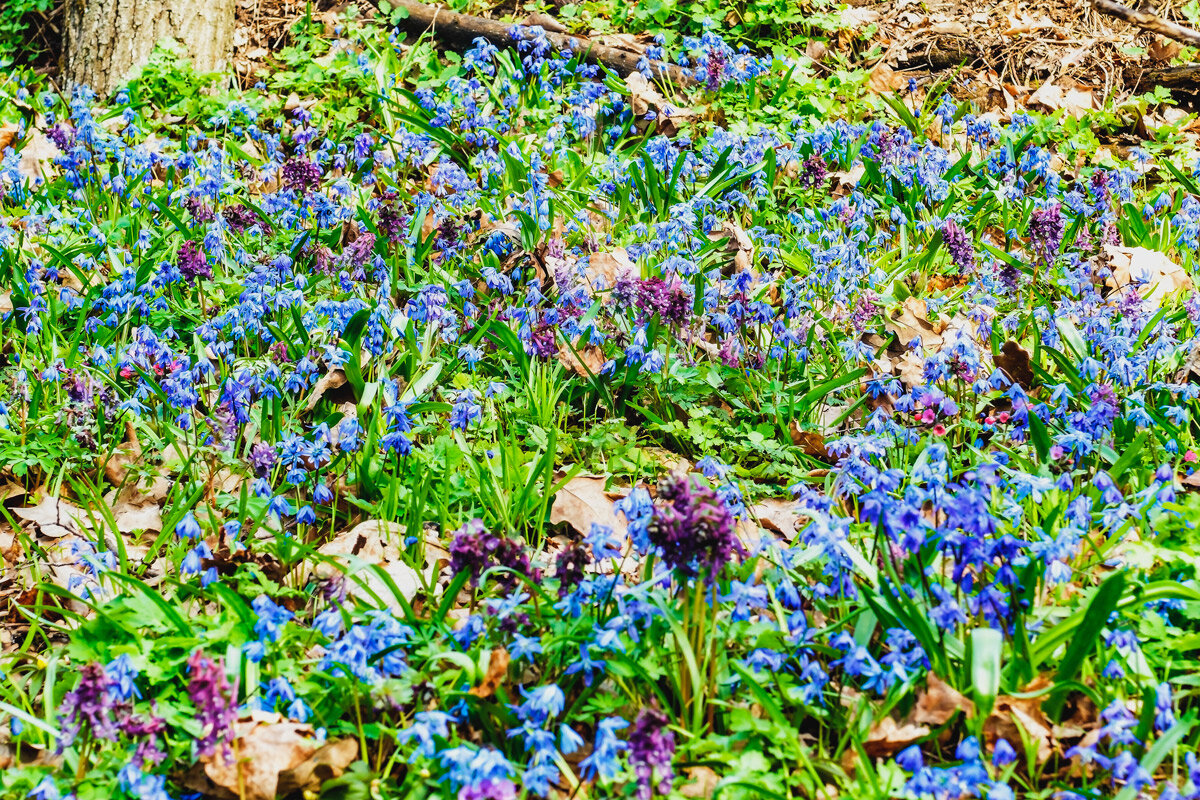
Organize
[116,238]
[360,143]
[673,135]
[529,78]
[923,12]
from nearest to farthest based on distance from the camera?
[116,238]
[360,143]
[673,135]
[529,78]
[923,12]

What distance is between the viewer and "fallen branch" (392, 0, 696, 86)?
6238mm

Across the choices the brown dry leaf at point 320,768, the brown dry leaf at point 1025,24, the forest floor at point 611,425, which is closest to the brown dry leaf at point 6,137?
the forest floor at point 611,425

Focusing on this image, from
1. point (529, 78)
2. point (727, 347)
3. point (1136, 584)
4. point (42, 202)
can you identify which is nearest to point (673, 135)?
point (529, 78)

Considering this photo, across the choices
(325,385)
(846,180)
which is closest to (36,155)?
(325,385)

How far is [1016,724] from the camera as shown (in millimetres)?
2016

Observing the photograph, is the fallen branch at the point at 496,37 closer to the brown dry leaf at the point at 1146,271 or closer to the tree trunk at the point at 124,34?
the tree trunk at the point at 124,34

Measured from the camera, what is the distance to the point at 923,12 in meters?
6.91

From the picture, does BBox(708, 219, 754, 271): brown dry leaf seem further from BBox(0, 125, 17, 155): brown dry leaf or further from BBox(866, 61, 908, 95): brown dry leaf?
BBox(0, 125, 17, 155): brown dry leaf

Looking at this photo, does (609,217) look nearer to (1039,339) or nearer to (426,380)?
(426,380)

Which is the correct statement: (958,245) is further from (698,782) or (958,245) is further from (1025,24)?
(1025,24)

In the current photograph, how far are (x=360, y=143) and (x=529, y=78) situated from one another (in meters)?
1.72

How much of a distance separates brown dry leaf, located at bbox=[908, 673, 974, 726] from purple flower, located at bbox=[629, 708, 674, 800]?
22.5 inches

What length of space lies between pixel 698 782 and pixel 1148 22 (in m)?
6.47

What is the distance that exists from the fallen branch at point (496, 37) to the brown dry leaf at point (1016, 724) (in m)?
4.88
